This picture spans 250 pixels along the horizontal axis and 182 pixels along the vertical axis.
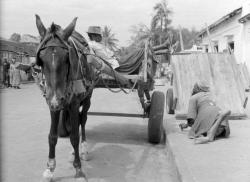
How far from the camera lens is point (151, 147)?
7.29 meters

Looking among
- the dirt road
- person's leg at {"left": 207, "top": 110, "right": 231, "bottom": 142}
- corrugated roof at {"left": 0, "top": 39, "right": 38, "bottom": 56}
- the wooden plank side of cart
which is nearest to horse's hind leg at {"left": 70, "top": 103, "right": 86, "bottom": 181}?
the dirt road

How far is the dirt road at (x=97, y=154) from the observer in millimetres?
5312

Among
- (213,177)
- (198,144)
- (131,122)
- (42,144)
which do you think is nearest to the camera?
(213,177)

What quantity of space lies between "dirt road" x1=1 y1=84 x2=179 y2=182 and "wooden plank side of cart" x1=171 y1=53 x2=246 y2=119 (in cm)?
144

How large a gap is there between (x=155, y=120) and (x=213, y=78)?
12.4 feet

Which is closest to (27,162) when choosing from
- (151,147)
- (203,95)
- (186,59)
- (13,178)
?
(13,178)

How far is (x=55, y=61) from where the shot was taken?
4.11m

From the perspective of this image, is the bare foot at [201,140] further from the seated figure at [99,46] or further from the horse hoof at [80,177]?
the horse hoof at [80,177]

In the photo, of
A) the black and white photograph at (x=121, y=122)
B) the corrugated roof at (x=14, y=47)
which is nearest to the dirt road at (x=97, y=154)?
the black and white photograph at (x=121, y=122)

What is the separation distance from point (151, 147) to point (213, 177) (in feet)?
8.57

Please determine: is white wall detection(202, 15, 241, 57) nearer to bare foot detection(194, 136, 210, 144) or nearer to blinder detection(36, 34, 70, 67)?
bare foot detection(194, 136, 210, 144)

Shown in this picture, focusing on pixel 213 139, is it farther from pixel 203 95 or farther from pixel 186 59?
A: pixel 186 59

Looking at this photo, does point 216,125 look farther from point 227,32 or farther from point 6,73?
point 227,32

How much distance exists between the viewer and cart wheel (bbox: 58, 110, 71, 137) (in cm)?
722
